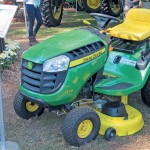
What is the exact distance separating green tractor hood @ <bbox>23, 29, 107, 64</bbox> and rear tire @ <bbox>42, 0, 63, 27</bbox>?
5153 millimetres

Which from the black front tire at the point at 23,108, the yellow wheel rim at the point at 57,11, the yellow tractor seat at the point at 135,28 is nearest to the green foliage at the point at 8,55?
the black front tire at the point at 23,108

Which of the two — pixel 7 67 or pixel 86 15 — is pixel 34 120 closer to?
pixel 7 67

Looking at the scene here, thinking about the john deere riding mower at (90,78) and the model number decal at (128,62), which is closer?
the john deere riding mower at (90,78)

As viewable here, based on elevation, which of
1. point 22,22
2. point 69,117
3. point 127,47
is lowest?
point 22,22

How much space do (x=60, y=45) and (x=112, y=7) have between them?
21.8ft

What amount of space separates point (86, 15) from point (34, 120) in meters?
Result: 7.36

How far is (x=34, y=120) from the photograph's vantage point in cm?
421

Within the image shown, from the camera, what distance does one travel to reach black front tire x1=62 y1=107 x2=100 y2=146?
3.45m

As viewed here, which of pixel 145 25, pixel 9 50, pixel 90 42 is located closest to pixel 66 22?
pixel 9 50

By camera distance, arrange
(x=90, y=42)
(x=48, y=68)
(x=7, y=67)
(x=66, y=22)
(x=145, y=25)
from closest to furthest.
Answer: (x=48, y=68), (x=90, y=42), (x=145, y=25), (x=7, y=67), (x=66, y=22)

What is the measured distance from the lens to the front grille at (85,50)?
349 centimetres

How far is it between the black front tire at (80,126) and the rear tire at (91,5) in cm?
642

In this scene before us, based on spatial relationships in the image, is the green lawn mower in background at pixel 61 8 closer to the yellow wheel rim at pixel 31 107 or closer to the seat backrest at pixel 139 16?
the seat backrest at pixel 139 16

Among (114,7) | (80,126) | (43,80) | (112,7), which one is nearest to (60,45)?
(43,80)
